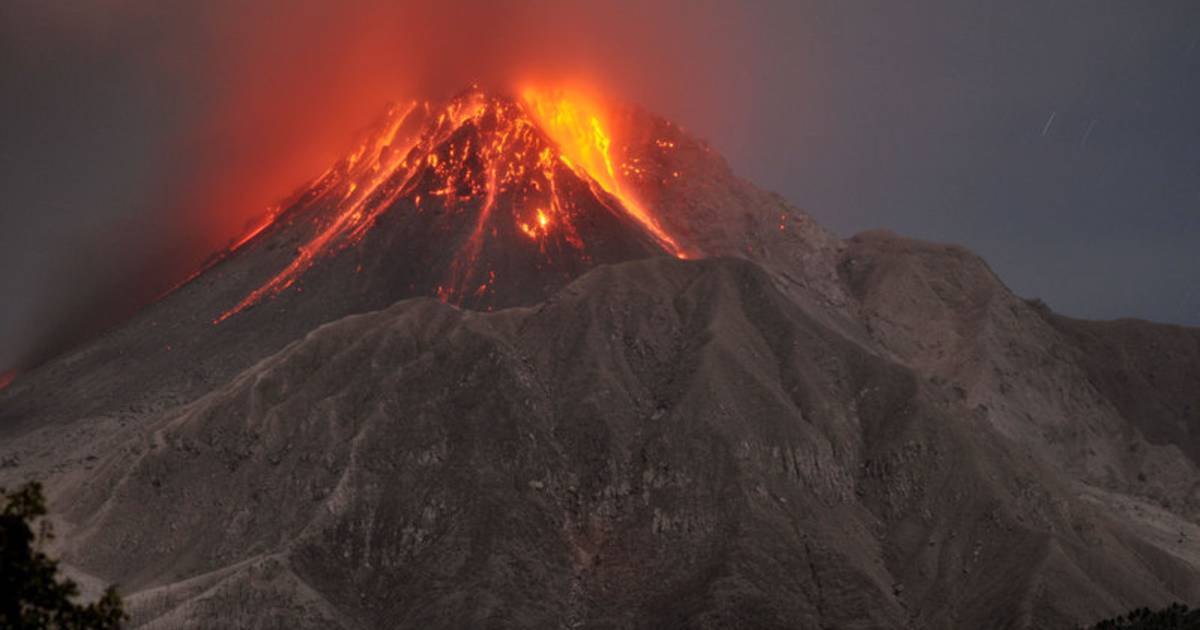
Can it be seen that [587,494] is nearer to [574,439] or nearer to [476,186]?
[574,439]

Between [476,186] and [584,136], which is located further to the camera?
[584,136]

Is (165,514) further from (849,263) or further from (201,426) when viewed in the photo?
(849,263)

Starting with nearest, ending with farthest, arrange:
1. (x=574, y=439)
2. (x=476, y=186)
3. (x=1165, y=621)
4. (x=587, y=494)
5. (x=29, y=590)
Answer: (x=29, y=590)
(x=1165, y=621)
(x=587, y=494)
(x=574, y=439)
(x=476, y=186)

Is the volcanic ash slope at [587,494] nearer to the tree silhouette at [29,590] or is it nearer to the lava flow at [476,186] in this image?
the lava flow at [476,186]

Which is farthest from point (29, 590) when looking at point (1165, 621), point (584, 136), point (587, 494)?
point (584, 136)

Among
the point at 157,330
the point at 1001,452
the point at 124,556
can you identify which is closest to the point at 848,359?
the point at 1001,452

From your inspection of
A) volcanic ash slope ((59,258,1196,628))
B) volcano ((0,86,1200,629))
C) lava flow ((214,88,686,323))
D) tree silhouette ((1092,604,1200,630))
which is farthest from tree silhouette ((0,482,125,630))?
lava flow ((214,88,686,323))

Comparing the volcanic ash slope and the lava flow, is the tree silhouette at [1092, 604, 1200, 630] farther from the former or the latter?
the lava flow
